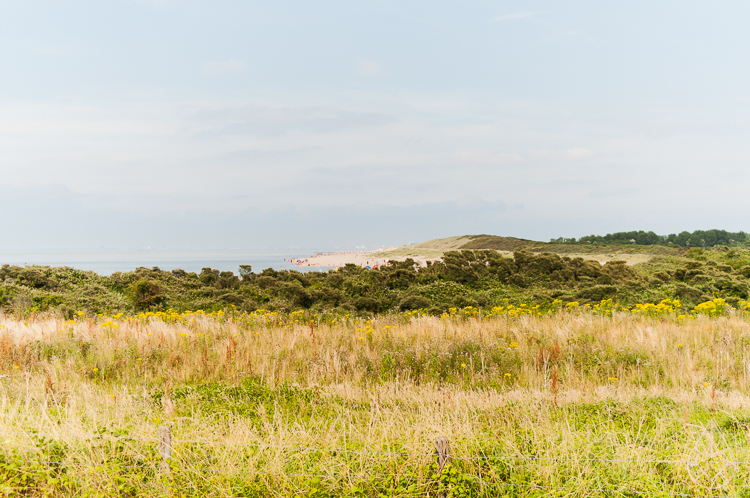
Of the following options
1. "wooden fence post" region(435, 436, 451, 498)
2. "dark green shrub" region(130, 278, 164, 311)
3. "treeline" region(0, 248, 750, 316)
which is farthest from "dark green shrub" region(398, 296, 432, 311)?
"wooden fence post" region(435, 436, 451, 498)

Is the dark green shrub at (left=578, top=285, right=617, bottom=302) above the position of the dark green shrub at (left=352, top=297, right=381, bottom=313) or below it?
above

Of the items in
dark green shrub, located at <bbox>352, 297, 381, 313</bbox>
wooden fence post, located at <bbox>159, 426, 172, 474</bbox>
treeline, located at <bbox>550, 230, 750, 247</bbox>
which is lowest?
dark green shrub, located at <bbox>352, 297, 381, 313</bbox>

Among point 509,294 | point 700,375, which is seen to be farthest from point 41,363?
point 509,294

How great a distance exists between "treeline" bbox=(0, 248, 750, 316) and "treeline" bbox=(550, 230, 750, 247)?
20359 millimetres

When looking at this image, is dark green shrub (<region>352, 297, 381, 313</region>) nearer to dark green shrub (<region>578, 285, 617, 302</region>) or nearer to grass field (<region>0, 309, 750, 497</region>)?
grass field (<region>0, 309, 750, 497</region>)

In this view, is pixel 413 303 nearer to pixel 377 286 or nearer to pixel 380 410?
pixel 377 286

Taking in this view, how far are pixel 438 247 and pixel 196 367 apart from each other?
35.4m

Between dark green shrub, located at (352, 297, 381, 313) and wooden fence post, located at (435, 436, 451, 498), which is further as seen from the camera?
dark green shrub, located at (352, 297, 381, 313)

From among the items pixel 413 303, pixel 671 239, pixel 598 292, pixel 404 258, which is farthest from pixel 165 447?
pixel 671 239

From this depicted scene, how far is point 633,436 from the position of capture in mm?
3818

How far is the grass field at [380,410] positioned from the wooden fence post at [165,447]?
6 cm

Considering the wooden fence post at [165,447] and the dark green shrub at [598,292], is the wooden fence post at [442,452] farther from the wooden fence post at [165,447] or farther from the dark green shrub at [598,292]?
→ the dark green shrub at [598,292]

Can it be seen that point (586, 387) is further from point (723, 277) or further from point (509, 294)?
point (723, 277)

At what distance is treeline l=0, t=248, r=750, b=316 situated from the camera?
529 inches
